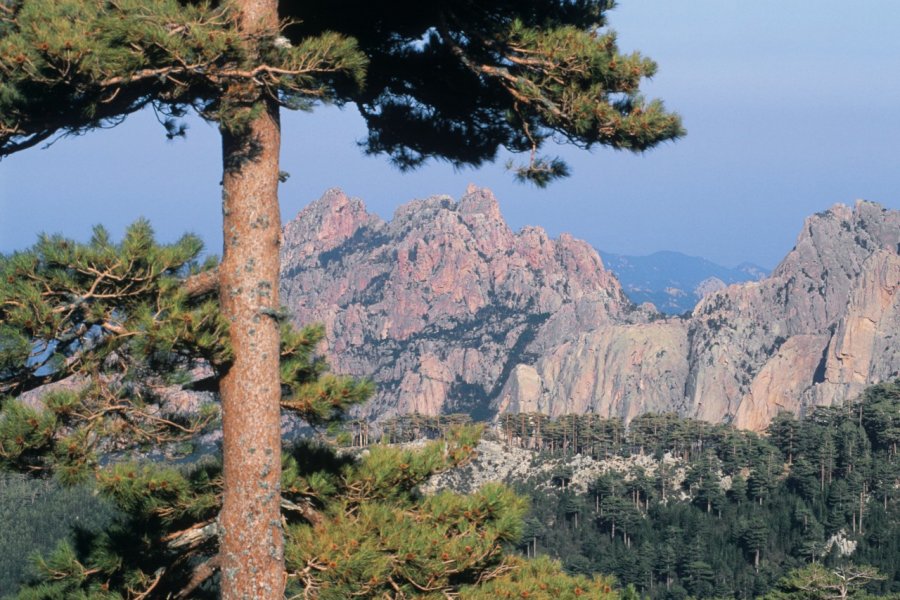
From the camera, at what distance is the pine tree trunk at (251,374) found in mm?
7984

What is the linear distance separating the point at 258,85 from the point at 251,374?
91.1 inches

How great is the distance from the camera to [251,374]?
799cm

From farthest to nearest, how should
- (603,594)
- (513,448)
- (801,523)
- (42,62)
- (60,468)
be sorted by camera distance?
(513,448) < (801,523) < (603,594) < (60,468) < (42,62)

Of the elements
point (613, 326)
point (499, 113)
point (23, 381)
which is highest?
point (613, 326)

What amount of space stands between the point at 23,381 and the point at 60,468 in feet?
2.41

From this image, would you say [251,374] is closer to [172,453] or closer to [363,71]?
[172,453]

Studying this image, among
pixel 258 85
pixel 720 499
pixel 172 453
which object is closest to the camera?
pixel 258 85

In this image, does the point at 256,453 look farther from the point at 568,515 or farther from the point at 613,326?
the point at 613,326

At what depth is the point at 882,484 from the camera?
263ft

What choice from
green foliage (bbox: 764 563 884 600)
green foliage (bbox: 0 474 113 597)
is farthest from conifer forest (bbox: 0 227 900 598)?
green foliage (bbox: 0 474 113 597)

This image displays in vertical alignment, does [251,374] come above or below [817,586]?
above

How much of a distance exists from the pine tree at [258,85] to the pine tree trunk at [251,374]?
0.5 inches

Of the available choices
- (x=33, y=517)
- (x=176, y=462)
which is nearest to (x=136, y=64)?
(x=176, y=462)

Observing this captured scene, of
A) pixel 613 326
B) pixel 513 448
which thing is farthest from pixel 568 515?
pixel 613 326
